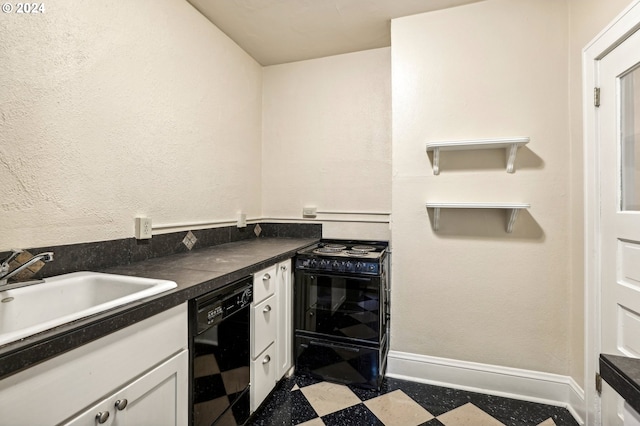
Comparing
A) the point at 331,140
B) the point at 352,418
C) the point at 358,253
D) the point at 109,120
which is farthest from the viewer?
the point at 331,140

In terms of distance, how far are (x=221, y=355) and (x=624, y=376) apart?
134cm

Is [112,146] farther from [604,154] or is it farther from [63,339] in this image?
[604,154]

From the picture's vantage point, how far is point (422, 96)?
211cm

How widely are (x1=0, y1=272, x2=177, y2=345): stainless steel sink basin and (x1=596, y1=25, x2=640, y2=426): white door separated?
6.60 ft

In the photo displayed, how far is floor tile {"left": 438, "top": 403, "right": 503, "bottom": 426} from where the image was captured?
167 cm

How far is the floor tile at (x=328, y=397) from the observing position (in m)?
1.80

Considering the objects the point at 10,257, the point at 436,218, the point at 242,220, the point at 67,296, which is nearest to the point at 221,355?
the point at 67,296

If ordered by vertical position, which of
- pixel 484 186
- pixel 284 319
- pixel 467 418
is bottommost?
pixel 467 418

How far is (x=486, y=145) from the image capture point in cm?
188

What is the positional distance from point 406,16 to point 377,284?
6.44 feet

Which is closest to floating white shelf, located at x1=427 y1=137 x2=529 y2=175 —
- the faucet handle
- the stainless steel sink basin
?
the stainless steel sink basin

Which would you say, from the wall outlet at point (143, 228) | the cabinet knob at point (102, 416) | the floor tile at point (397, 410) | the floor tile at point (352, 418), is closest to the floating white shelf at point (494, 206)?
the floor tile at point (397, 410)

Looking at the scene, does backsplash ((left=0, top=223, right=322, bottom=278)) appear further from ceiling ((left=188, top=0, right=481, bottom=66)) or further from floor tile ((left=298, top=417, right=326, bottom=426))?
ceiling ((left=188, top=0, right=481, bottom=66))

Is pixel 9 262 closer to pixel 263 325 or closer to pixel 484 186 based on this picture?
pixel 263 325
